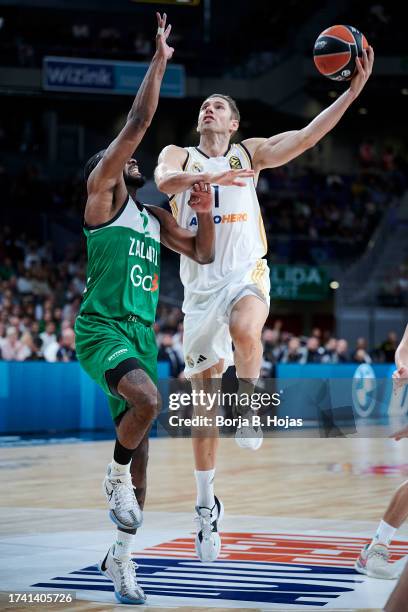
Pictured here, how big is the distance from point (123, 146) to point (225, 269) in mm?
1969

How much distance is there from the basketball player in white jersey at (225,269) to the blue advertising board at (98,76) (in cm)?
2256

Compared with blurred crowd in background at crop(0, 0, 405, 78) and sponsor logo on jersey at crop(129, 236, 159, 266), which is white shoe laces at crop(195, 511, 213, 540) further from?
blurred crowd in background at crop(0, 0, 405, 78)

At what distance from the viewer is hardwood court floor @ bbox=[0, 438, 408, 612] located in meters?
9.38

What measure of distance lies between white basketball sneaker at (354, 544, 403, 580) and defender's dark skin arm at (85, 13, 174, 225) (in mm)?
2654

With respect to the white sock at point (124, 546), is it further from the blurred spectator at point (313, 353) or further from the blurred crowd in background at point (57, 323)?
the blurred spectator at point (313, 353)

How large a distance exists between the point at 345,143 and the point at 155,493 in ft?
92.7

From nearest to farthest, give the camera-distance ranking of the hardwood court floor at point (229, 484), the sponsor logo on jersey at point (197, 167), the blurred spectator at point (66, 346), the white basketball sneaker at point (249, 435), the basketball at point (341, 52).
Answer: the basketball at point (341, 52)
the white basketball sneaker at point (249, 435)
the sponsor logo on jersey at point (197, 167)
the hardwood court floor at point (229, 484)
the blurred spectator at point (66, 346)

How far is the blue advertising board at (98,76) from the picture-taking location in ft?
98.2

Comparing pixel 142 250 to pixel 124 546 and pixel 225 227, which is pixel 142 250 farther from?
pixel 124 546

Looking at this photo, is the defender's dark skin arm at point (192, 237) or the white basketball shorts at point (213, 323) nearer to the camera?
the defender's dark skin arm at point (192, 237)

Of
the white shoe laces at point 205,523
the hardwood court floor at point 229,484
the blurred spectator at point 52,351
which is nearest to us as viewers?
the white shoe laces at point 205,523

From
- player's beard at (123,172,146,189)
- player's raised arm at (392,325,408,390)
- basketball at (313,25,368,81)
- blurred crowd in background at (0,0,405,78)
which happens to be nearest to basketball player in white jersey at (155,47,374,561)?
basketball at (313,25,368,81)

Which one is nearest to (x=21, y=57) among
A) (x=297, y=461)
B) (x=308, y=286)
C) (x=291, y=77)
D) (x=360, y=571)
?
(x=291, y=77)

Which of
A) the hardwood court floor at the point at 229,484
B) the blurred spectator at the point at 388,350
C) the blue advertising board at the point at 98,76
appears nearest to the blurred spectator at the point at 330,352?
the blurred spectator at the point at 388,350
